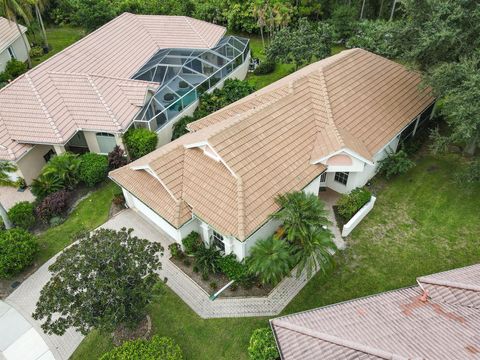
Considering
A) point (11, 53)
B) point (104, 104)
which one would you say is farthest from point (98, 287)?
point (11, 53)

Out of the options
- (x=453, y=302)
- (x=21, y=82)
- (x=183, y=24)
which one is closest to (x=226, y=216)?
(x=453, y=302)

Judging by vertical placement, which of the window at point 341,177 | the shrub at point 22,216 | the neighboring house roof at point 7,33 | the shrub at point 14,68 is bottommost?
the shrub at point 22,216

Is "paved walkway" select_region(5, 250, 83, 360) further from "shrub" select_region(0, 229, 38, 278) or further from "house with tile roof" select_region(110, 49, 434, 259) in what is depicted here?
"house with tile roof" select_region(110, 49, 434, 259)

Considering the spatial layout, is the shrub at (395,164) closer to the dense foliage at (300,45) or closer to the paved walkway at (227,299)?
the paved walkway at (227,299)

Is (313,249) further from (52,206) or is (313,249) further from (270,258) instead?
(52,206)

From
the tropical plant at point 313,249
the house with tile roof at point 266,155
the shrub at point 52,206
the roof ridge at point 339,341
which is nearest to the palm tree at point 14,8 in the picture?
the shrub at point 52,206

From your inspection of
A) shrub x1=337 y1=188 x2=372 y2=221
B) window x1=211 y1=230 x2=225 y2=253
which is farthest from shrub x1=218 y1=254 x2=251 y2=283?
shrub x1=337 y1=188 x2=372 y2=221
